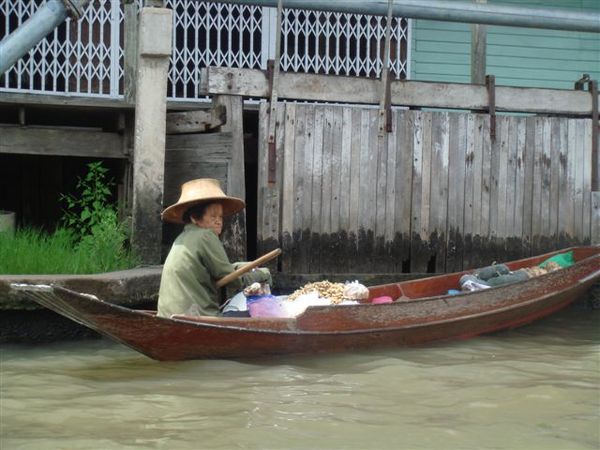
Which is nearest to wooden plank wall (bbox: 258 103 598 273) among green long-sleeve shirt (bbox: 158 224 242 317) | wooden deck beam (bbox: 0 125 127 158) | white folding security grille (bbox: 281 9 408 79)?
wooden deck beam (bbox: 0 125 127 158)

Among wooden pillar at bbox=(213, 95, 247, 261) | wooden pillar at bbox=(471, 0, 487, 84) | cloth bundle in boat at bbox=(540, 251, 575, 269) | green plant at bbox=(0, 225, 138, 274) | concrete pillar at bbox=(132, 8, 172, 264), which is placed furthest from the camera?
wooden pillar at bbox=(471, 0, 487, 84)

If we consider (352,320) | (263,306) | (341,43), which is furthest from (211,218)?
(341,43)

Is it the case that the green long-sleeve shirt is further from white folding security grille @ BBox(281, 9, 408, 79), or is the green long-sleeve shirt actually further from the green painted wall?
the green painted wall

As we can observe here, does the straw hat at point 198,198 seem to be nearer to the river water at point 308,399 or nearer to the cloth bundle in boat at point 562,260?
the river water at point 308,399

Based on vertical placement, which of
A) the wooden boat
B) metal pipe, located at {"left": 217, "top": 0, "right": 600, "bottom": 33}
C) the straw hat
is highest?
metal pipe, located at {"left": 217, "top": 0, "right": 600, "bottom": 33}

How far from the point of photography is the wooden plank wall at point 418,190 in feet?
30.5

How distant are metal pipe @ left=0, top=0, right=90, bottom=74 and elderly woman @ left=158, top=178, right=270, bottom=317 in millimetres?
2071

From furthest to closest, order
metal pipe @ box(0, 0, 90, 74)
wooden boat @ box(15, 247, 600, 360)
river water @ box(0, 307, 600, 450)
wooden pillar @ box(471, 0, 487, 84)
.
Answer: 1. wooden pillar @ box(471, 0, 487, 84)
2. metal pipe @ box(0, 0, 90, 74)
3. wooden boat @ box(15, 247, 600, 360)
4. river water @ box(0, 307, 600, 450)

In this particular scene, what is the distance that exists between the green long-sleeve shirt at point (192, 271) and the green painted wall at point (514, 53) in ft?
23.1

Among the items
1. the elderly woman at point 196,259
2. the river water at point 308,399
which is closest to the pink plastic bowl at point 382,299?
the river water at point 308,399

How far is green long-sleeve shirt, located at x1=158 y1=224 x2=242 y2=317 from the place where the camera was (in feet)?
23.8

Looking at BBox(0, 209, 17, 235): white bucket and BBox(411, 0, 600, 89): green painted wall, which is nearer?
BBox(0, 209, 17, 235): white bucket

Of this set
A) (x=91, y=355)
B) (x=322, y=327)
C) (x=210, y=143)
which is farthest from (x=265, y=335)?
(x=210, y=143)

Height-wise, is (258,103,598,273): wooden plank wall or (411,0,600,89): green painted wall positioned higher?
(411,0,600,89): green painted wall
